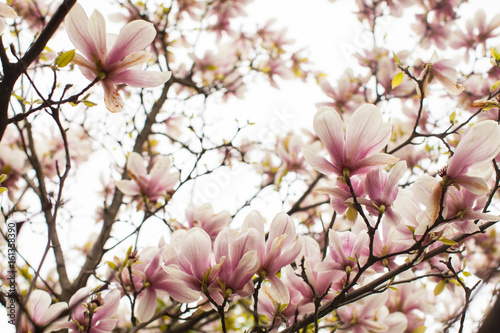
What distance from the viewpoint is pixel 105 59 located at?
0.92 meters

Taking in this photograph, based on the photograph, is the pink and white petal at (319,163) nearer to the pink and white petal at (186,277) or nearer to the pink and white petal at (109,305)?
the pink and white petal at (186,277)

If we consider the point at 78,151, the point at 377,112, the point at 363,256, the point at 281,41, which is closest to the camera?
the point at 377,112

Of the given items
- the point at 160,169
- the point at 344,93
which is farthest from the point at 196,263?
the point at 344,93

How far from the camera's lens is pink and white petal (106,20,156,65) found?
911 millimetres

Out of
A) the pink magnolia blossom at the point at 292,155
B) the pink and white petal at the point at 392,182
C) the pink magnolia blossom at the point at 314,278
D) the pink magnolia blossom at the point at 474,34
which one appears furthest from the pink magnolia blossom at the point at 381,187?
the pink magnolia blossom at the point at 474,34

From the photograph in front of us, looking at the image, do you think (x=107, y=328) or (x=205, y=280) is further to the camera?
(x=107, y=328)

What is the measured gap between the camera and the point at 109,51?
3.03 feet

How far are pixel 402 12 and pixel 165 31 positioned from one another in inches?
64.8

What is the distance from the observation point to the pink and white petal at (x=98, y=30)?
0.89m

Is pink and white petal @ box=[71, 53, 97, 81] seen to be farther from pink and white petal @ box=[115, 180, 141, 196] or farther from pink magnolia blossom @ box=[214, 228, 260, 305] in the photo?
pink and white petal @ box=[115, 180, 141, 196]

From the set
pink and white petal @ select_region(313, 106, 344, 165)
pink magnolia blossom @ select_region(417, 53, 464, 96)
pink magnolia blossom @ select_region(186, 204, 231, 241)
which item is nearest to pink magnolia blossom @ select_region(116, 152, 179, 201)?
pink magnolia blossom @ select_region(186, 204, 231, 241)

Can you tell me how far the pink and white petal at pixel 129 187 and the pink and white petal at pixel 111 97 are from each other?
70 cm

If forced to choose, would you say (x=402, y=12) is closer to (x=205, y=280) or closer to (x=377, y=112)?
(x=377, y=112)

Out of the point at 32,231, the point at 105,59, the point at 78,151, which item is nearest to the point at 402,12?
the point at 105,59
